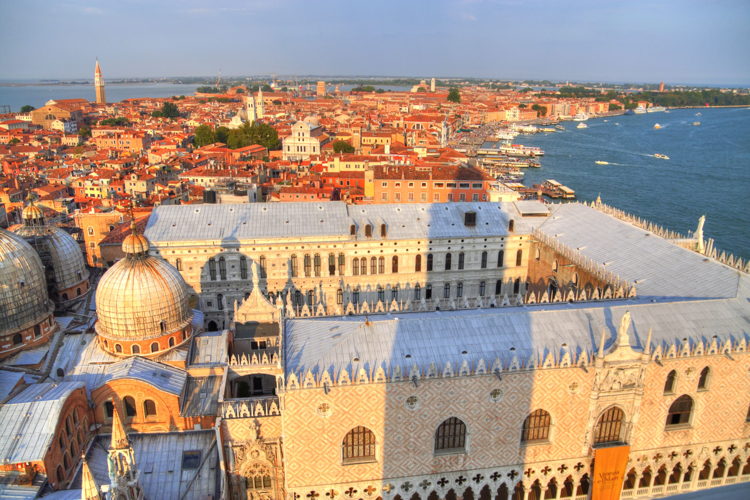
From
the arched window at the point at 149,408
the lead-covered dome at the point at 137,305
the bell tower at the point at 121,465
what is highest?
the lead-covered dome at the point at 137,305

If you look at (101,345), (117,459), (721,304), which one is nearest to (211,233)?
(101,345)

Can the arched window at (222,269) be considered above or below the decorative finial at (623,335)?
below

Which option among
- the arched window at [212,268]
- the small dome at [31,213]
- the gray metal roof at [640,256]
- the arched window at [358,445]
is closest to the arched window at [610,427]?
the gray metal roof at [640,256]

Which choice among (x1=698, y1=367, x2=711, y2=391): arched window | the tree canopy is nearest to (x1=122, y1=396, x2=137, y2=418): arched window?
(x1=698, y1=367, x2=711, y2=391): arched window

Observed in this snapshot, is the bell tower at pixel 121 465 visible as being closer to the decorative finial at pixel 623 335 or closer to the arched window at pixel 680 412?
the decorative finial at pixel 623 335

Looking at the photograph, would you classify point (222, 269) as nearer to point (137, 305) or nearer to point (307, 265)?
point (307, 265)

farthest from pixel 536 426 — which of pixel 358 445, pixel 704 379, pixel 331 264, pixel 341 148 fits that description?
pixel 341 148

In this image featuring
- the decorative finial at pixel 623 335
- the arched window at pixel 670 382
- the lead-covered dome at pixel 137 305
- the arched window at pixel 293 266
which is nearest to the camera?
the decorative finial at pixel 623 335
